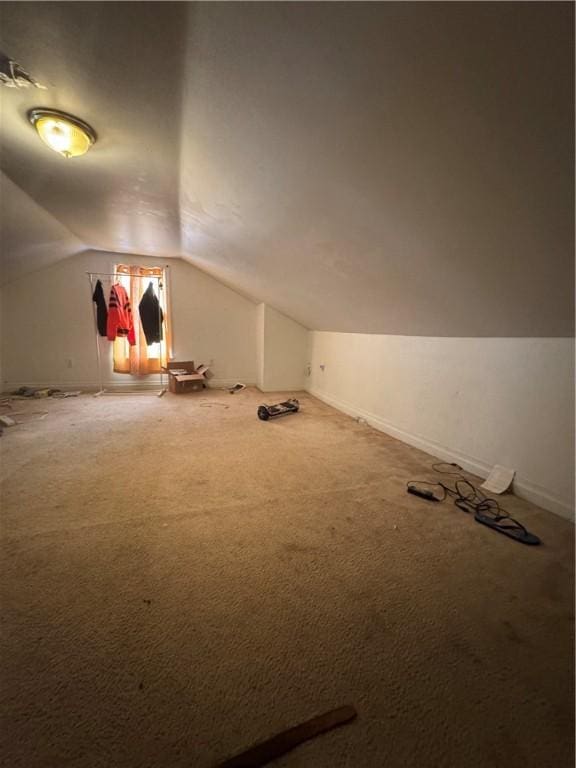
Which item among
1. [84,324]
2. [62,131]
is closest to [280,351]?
[84,324]

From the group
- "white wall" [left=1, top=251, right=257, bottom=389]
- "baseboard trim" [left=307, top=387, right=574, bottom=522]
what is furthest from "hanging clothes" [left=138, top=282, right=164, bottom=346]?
"baseboard trim" [left=307, top=387, right=574, bottom=522]

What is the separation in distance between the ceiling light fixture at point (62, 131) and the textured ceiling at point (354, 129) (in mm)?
55

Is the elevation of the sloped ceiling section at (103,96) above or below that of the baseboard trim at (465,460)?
above

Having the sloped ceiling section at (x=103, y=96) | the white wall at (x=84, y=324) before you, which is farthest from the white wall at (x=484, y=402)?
the white wall at (x=84, y=324)

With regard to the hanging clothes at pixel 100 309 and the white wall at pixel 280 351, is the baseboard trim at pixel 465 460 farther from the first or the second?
the hanging clothes at pixel 100 309

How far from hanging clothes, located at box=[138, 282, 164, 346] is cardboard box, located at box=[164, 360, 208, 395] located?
48 cm

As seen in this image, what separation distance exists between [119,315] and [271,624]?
427 centimetres

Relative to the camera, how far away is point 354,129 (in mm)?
1031

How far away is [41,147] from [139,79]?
1058 millimetres

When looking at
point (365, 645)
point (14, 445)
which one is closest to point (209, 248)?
point (14, 445)

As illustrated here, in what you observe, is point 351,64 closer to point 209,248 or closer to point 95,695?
point 95,695

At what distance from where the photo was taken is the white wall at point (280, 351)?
442 cm

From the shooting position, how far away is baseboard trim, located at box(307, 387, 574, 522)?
1628 mm

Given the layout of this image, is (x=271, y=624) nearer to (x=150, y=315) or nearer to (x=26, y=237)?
(x=26, y=237)
